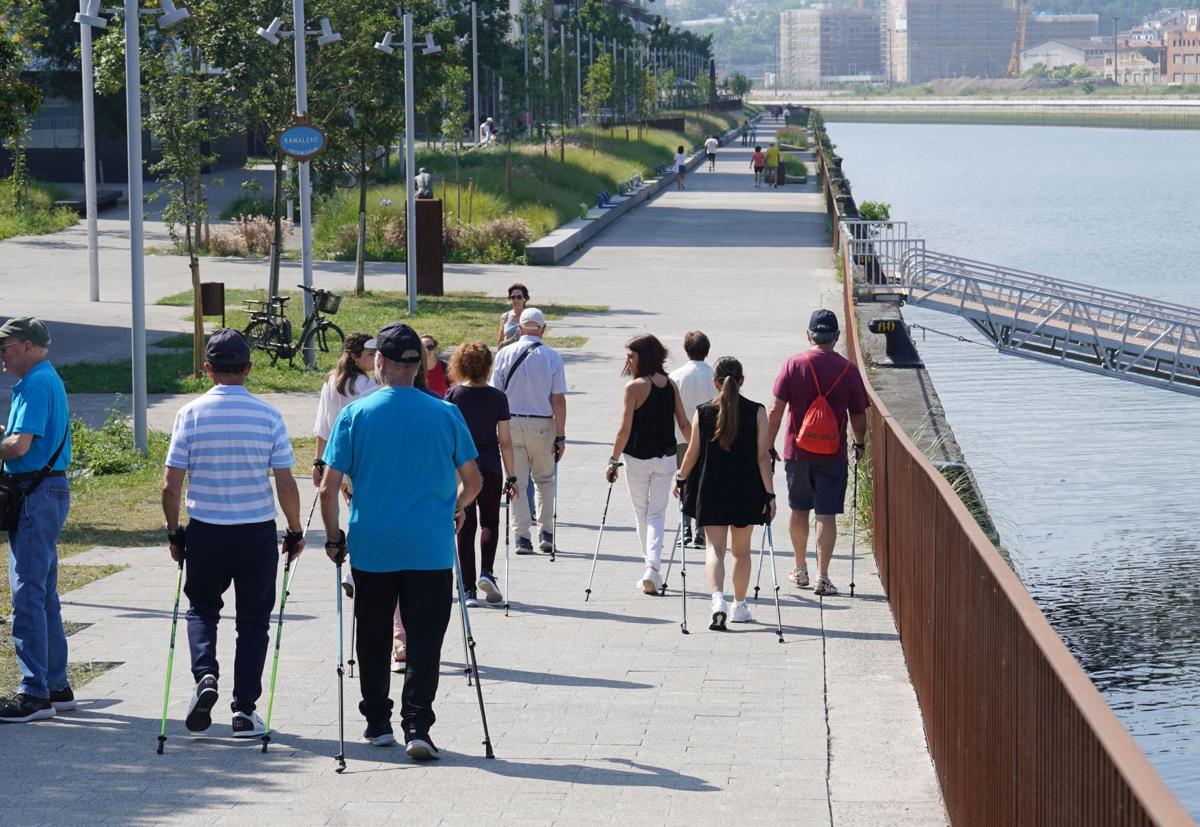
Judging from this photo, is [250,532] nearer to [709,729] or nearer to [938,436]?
[709,729]

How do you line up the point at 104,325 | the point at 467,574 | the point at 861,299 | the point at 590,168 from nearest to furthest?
1. the point at 467,574
2. the point at 104,325
3. the point at 861,299
4. the point at 590,168

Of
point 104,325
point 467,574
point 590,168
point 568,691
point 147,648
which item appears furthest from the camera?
point 590,168

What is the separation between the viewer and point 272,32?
80.3 feet

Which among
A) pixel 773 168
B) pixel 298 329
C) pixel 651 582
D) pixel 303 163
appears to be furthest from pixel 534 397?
pixel 773 168

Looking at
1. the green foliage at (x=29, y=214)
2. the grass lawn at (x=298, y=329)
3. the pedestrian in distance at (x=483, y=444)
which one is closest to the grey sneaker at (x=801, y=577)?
the pedestrian in distance at (x=483, y=444)

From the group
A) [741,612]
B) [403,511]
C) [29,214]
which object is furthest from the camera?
[29,214]

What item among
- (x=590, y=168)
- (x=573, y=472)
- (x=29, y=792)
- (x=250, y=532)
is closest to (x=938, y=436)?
(x=573, y=472)

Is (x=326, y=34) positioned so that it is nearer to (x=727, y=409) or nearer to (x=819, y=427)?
(x=819, y=427)

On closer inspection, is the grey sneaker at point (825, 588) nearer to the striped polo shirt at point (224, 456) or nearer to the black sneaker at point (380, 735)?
the black sneaker at point (380, 735)

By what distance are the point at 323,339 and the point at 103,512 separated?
9.48 meters

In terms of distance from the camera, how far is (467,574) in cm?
1050

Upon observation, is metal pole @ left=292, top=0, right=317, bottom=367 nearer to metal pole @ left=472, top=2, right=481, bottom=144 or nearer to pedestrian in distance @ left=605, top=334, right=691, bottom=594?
pedestrian in distance @ left=605, top=334, right=691, bottom=594

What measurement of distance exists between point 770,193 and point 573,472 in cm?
4797

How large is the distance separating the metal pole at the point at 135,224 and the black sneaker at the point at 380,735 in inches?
369
